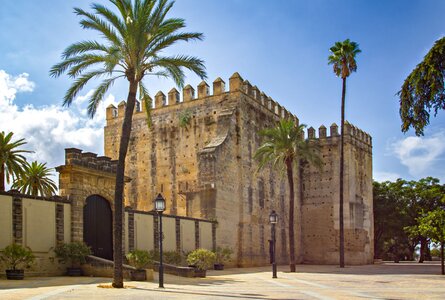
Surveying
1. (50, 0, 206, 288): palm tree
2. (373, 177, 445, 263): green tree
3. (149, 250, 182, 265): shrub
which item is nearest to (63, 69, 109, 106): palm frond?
(50, 0, 206, 288): palm tree

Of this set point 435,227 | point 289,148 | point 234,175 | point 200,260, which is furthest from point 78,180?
point 435,227

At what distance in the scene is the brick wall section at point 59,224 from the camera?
22766 mm

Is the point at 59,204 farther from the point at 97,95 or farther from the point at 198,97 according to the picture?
the point at 198,97

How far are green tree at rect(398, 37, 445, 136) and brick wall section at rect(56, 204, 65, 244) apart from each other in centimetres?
1414

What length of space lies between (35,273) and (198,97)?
2210 centimetres

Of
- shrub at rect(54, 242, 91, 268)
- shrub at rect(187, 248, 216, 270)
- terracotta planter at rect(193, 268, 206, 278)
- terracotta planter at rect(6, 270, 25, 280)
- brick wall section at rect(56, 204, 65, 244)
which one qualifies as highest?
brick wall section at rect(56, 204, 65, 244)

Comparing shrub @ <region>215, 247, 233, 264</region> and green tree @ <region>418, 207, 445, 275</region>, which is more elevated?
green tree @ <region>418, 207, 445, 275</region>

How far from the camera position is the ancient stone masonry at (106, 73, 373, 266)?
37.2 m

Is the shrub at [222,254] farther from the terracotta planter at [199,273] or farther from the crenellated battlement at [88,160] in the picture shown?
the crenellated battlement at [88,160]

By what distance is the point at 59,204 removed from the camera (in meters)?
22.9

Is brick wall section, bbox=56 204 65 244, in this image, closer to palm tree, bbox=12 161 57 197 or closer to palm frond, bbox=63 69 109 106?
palm frond, bbox=63 69 109 106

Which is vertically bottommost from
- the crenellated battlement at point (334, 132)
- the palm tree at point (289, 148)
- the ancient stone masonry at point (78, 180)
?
the ancient stone masonry at point (78, 180)

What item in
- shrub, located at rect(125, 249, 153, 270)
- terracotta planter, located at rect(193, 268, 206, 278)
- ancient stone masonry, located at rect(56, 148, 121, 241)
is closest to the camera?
shrub, located at rect(125, 249, 153, 270)

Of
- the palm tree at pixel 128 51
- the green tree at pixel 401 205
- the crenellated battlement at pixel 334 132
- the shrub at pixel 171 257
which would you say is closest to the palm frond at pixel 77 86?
the palm tree at pixel 128 51
